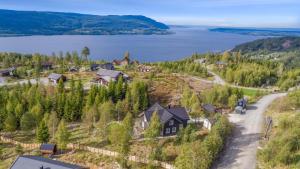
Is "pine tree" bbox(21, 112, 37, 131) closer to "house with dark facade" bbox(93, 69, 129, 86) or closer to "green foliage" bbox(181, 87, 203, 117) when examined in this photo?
"green foliage" bbox(181, 87, 203, 117)

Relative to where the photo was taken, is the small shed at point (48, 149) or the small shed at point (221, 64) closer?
the small shed at point (48, 149)

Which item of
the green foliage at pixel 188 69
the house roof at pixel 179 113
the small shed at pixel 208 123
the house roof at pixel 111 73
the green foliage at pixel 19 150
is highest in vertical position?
the house roof at pixel 111 73

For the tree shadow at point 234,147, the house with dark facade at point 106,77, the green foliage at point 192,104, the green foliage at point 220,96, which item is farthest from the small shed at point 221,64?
the tree shadow at point 234,147

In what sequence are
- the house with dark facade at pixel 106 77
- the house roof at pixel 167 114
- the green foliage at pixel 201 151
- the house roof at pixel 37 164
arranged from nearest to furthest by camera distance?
1. the house roof at pixel 37 164
2. the green foliage at pixel 201 151
3. the house roof at pixel 167 114
4. the house with dark facade at pixel 106 77

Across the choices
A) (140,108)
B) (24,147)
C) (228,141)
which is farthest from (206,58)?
(24,147)

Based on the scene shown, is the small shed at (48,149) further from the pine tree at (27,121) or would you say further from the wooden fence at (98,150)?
the pine tree at (27,121)

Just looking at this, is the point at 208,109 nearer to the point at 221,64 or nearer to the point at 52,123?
the point at 52,123

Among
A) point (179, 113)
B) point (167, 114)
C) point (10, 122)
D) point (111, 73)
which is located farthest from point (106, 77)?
point (167, 114)
